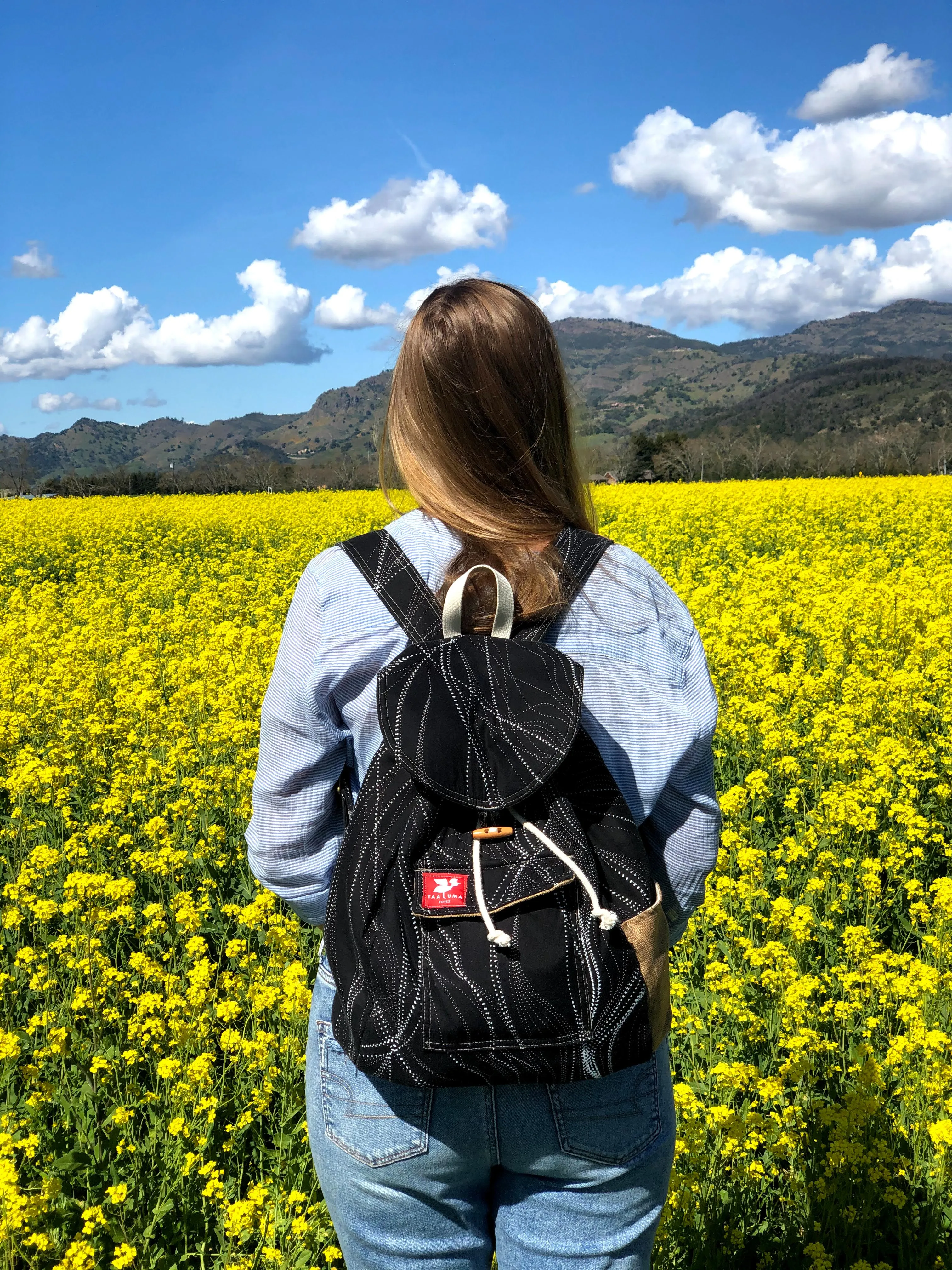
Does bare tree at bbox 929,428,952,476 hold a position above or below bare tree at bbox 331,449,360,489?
below

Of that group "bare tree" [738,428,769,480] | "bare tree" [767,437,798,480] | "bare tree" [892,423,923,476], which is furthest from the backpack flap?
"bare tree" [767,437,798,480]

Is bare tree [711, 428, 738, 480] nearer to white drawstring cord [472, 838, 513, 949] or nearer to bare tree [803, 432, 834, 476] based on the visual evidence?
bare tree [803, 432, 834, 476]

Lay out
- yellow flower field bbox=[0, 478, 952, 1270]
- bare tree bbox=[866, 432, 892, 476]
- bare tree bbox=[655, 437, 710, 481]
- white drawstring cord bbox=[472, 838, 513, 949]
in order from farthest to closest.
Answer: bare tree bbox=[655, 437, 710, 481] < bare tree bbox=[866, 432, 892, 476] < yellow flower field bbox=[0, 478, 952, 1270] < white drawstring cord bbox=[472, 838, 513, 949]

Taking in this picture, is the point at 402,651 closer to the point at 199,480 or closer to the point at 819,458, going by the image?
the point at 199,480

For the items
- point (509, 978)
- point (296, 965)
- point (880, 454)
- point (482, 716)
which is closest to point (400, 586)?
point (482, 716)

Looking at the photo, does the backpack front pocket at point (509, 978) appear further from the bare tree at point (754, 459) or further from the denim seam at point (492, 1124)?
the bare tree at point (754, 459)

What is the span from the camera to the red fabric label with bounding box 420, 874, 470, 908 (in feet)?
3.98

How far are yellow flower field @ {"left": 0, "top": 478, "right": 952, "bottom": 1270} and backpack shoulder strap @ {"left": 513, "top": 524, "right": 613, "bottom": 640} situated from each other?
6.18 feet

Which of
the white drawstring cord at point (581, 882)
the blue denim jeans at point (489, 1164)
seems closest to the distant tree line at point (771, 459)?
the blue denim jeans at point (489, 1164)

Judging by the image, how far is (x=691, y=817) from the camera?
1.51 meters

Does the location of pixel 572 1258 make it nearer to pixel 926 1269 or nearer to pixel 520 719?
pixel 520 719

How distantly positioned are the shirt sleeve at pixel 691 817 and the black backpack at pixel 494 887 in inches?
7.8

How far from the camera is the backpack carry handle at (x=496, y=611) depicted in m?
1.30

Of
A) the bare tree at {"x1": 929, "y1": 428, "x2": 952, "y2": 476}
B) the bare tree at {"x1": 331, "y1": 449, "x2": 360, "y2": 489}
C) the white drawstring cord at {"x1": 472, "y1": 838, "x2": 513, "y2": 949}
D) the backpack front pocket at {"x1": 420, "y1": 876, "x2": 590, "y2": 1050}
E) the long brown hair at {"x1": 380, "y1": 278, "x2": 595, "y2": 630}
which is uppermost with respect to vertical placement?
the bare tree at {"x1": 331, "y1": 449, "x2": 360, "y2": 489}
